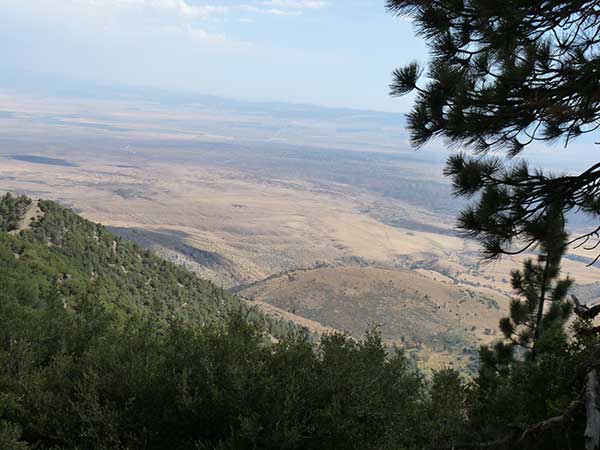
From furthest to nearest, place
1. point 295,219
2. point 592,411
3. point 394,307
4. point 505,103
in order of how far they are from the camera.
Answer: point 295,219 → point 394,307 → point 505,103 → point 592,411

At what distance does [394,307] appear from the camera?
137 feet

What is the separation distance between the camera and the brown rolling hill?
35.3 metres

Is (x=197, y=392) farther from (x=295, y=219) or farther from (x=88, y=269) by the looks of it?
(x=295, y=219)

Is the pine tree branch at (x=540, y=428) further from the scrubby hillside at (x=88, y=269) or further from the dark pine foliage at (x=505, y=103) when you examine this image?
the scrubby hillside at (x=88, y=269)

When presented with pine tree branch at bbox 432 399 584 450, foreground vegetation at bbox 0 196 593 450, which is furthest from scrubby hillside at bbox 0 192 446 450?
pine tree branch at bbox 432 399 584 450

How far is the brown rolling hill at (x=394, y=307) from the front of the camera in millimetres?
35344

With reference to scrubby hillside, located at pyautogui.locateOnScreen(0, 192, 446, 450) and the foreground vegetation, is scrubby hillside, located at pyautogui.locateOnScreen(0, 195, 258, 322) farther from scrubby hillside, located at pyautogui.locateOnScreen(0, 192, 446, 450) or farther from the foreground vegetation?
scrubby hillside, located at pyautogui.locateOnScreen(0, 192, 446, 450)

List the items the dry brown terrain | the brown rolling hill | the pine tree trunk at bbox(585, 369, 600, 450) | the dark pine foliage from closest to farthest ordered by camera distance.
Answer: the pine tree trunk at bbox(585, 369, 600, 450)
the dark pine foliage
the brown rolling hill
the dry brown terrain

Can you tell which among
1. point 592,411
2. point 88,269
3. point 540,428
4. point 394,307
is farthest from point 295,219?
point 592,411

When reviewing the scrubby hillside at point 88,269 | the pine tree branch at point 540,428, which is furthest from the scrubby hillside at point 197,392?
the scrubby hillside at point 88,269

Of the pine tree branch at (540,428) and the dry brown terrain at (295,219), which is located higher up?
the pine tree branch at (540,428)

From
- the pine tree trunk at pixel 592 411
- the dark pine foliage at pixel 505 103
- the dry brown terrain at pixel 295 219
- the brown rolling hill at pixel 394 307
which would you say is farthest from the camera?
the dry brown terrain at pixel 295 219

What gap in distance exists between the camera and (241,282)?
5394cm

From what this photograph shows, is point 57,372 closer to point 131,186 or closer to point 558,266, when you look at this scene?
point 558,266
